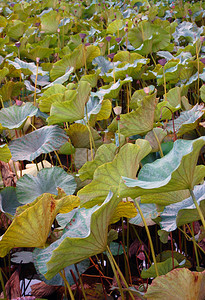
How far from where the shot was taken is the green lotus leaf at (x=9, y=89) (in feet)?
4.32

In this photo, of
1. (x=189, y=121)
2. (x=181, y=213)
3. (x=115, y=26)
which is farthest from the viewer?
(x=115, y=26)

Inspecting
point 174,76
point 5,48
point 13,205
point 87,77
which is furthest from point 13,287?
point 5,48

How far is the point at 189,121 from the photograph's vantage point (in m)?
0.95

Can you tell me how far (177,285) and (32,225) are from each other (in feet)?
0.84

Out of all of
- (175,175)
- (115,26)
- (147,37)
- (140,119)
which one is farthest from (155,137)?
(115,26)

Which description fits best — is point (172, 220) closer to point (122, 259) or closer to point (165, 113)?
point (122, 259)

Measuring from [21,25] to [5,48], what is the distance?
266 millimetres

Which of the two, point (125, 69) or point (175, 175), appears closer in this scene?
point (175, 175)

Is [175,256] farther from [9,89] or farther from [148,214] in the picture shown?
[9,89]

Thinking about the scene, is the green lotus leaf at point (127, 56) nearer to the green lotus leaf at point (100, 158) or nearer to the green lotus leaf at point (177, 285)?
the green lotus leaf at point (100, 158)

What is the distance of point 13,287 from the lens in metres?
0.77

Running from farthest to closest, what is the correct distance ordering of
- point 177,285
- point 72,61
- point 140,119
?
point 72,61, point 140,119, point 177,285

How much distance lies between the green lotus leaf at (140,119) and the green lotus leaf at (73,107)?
0.13 meters

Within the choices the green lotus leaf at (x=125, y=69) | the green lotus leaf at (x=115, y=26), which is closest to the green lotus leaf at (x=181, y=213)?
the green lotus leaf at (x=125, y=69)
